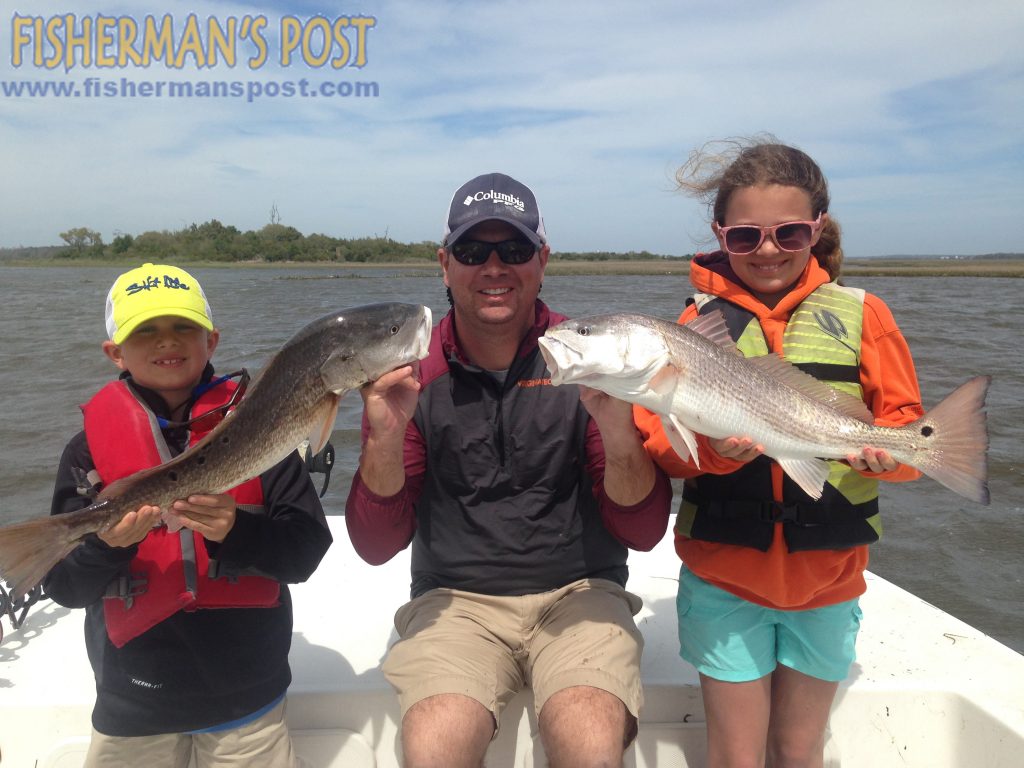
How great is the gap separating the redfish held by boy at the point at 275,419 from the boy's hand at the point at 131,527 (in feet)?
0.08

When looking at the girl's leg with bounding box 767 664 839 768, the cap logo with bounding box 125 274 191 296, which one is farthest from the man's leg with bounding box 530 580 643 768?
the cap logo with bounding box 125 274 191 296

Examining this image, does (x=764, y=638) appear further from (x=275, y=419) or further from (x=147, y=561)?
(x=147, y=561)

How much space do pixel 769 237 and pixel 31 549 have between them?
3.01 metres

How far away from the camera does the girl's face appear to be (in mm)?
3100

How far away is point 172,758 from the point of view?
292 cm

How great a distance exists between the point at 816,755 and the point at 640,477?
140 cm

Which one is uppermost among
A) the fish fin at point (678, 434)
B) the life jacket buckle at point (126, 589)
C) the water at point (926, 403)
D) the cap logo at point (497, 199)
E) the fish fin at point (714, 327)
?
the cap logo at point (497, 199)

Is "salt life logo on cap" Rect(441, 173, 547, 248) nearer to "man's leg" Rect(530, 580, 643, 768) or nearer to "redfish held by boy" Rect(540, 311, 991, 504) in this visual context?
"redfish held by boy" Rect(540, 311, 991, 504)

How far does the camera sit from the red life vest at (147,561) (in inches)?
112

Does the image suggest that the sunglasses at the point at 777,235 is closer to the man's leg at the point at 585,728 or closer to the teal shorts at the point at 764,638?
the teal shorts at the point at 764,638

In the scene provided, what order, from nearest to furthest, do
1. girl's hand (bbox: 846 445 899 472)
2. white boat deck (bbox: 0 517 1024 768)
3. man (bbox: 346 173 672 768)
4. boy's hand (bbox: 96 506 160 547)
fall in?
1. boy's hand (bbox: 96 506 160 547)
2. girl's hand (bbox: 846 445 899 472)
3. man (bbox: 346 173 672 768)
4. white boat deck (bbox: 0 517 1024 768)

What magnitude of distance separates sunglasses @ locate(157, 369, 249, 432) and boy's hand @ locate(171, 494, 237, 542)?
0.42 metres

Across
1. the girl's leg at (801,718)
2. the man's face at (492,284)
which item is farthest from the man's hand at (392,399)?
the girl's leg at (801,718)

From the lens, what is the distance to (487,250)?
325 centimetres
